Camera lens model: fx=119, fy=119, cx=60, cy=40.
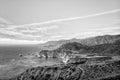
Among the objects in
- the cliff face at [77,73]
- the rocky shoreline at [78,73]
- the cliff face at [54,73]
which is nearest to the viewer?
the rocky shoreline at [78,73]

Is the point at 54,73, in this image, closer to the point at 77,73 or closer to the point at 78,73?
the point at 77,73

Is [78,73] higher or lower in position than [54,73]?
higher

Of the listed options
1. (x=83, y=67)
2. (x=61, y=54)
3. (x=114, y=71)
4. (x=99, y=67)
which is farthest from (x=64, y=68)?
(x=61, y=54)

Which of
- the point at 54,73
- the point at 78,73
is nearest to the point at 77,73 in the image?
the point at 78,73

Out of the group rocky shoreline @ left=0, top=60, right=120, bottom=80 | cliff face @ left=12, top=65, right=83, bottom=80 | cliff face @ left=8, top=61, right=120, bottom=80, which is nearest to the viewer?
rocky shoreline @ left=0, top=60, right=120, bottom=80

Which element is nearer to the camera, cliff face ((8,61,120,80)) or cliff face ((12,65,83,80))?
cliff face ((8,61,120,80))

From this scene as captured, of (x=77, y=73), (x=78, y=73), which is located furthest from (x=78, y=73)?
(x=77, y=73)

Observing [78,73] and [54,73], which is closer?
[78,73]

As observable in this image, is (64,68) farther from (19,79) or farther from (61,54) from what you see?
(61,54)

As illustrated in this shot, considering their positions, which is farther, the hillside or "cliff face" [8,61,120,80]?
"cliff face" [8,61,120,80]

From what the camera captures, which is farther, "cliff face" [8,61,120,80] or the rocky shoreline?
"cliff face" [8,61,120,80]

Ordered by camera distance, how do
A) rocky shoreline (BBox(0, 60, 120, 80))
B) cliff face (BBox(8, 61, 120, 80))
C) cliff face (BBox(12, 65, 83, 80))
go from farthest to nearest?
cliff face (BBox(12, 65, 83, 80))
cliff face (BBox(8, 61, 120, 80))
rocky shoreline (BBox(0, 60, 120, 80))

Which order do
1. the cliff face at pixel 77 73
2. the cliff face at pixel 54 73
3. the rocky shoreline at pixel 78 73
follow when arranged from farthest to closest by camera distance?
the cliff face at pixel 54 73 → the cliff face at pixel 77 73 → the rocky shoreline at pixel 78 73
